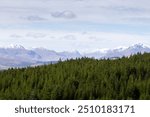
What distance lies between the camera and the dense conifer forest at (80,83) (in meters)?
30.5

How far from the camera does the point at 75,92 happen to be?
31.4m

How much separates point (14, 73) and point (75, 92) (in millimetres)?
11231

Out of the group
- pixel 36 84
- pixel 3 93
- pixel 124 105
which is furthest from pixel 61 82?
pixel 124 105

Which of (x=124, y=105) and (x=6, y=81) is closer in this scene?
(x=124, y=105)

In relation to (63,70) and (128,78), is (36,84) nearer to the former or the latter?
(63,70)

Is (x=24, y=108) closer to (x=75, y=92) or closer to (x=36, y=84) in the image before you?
(x=75, y=92)

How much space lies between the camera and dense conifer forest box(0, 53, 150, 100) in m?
30.5

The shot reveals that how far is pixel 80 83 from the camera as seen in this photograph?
33.4 m

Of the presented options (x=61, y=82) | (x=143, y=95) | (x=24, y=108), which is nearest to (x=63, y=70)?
(x=61, y=82)

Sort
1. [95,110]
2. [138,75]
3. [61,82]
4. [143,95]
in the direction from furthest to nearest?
[138,75] → [61,82] → [143,95] → [95,110]

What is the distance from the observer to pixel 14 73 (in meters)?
41.0

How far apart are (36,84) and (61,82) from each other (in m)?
2.33

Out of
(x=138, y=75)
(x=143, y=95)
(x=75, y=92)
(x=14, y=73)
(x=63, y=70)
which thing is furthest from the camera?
(x=14, y=73)

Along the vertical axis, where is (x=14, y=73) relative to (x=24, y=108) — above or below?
below
